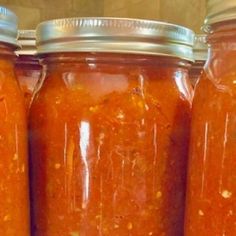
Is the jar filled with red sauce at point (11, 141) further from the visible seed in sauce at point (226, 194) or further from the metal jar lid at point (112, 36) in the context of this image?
the visible seed in sauce at point (226, 194)

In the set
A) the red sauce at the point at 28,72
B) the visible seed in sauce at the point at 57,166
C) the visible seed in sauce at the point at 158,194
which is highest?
the red sauce at the point at 28,72

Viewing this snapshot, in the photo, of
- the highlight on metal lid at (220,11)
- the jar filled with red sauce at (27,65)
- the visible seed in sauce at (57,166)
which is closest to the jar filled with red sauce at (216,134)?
the highlight on metal lid at (220,11)

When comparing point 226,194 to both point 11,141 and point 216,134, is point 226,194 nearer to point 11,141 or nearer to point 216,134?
point 216,134

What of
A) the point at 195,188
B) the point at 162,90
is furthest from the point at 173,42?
the point at 195,188

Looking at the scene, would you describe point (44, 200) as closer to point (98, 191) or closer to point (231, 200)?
point (98, 191)

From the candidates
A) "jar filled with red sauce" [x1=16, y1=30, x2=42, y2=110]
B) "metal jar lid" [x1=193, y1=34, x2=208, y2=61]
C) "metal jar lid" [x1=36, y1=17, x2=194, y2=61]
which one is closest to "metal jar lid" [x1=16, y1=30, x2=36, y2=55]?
"jar filled with red sauce" [x1=16, y1=30, x2=42, y2=110]

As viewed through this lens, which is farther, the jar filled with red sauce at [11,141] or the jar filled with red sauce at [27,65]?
the jar filled with red sauce at [27,65]

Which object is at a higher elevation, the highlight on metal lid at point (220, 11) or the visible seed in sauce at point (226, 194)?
the highlight on metal lid at point (220, 11)

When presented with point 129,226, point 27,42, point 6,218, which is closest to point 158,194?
point 129,226
